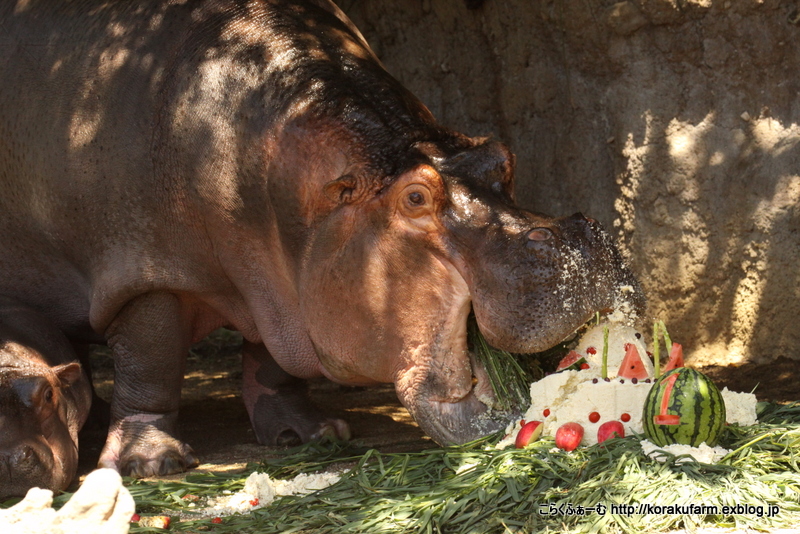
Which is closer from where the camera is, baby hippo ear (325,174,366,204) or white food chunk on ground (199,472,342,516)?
white food chunk on ground (199,472,342,516)

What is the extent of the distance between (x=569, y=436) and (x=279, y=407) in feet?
6.93

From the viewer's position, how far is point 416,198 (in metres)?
4.21

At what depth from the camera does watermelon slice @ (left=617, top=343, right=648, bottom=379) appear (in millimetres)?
4223

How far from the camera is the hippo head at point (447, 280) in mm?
3959

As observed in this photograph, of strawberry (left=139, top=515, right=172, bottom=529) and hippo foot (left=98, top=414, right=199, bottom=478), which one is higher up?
hippo foot (left=98, top=414, right=199, bottom=478)

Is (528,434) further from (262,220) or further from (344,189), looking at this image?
(262,220)

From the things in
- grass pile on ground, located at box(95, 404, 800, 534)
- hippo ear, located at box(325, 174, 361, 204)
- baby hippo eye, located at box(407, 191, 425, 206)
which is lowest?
grass pile on ground, located at box(95, 404, 800, 534)

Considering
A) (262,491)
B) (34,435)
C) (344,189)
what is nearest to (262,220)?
(344,189)

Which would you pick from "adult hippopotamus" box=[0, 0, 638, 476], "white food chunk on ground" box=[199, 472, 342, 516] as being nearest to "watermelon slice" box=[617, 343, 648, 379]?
"adult hippopotamus" box=[0, 0, 638, 476]

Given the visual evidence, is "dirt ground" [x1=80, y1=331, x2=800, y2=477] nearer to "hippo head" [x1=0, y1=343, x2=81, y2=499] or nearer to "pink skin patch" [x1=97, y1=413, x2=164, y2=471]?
"pink skin patch" [x1=97, y1=413, x2=164, y2=471]

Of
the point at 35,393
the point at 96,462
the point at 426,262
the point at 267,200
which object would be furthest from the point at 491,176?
the point at 96,462

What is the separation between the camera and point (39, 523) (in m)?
2.95

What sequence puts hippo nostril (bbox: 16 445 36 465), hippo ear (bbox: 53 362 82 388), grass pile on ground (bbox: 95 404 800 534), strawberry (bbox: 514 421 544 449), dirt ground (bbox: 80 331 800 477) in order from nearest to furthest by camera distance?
grass pile on ground (bbox: 95 404 800 534) < strawberry (bbox: 514 421 544 449) < hippo nostril (bbox: 16 445 36 465) < hippo ear (bbox: 53 362 82 388) < dirt ground (bbox: 80 331 800 477)

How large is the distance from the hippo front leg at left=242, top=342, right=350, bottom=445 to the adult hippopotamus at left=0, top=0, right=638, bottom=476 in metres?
0.01
